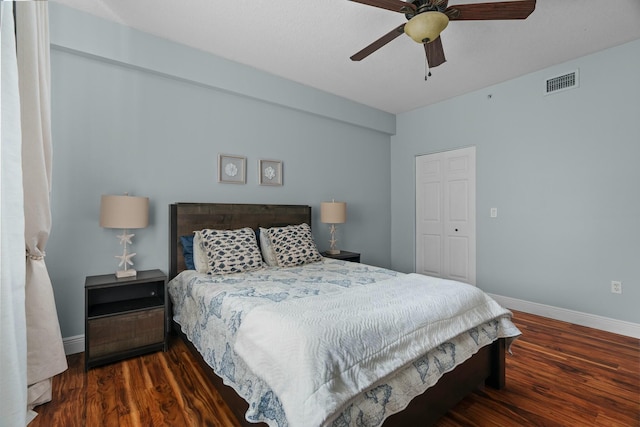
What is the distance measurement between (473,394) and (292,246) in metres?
1.89

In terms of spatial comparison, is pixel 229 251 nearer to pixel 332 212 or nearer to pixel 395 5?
pixel 332 212

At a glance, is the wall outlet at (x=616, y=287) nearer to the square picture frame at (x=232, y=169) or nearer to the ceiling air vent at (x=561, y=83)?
the ceiling air vent at (x=561, y=83)

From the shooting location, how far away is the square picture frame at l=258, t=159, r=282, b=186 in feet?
11.6

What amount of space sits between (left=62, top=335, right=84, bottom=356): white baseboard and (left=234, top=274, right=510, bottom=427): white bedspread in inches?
73.7

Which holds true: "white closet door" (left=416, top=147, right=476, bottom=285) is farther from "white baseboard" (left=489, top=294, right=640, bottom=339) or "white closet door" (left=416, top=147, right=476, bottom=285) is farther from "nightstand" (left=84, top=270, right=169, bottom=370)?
"nightstand" (left=84, top=270, right=169, bottom=370)

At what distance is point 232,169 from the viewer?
10.9 ft

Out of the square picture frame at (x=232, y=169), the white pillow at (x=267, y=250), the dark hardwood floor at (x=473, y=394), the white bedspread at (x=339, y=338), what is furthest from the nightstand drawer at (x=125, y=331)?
the square picture frame at (x=232, y=169)

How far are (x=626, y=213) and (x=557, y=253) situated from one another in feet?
2.26

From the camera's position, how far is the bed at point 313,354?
46.6 inches

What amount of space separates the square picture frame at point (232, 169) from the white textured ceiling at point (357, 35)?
1014 millimetres

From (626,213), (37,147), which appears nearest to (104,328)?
(37,147)

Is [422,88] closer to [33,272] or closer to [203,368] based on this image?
[203,368]

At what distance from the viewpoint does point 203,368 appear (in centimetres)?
215

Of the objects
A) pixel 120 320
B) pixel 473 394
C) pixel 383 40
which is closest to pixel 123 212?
pixel 120 320
